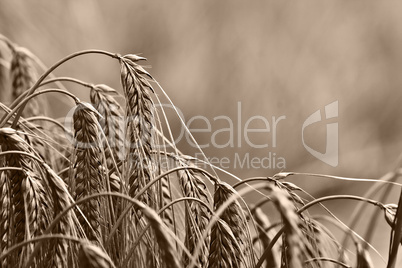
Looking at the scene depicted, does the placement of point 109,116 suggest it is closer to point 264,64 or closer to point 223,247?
point 223,247

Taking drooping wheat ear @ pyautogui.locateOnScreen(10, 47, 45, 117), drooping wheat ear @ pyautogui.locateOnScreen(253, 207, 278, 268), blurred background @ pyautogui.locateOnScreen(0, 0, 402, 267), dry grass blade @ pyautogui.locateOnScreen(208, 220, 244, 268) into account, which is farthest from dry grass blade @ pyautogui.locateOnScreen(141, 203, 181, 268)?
blurred background @ pyautogui.locateOnScreen(0, 0, 402, 267)

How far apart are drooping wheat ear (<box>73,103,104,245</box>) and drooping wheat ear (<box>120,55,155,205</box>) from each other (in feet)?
0.13

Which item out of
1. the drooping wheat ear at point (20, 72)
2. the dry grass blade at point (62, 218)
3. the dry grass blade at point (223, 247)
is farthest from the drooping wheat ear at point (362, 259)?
the drooping wheat ear at point (20, 72)

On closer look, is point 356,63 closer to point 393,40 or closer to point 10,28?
point 393,40

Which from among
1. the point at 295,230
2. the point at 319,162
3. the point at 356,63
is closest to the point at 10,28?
the point at 319,162

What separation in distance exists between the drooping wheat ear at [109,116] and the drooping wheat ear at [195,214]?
0.10 m

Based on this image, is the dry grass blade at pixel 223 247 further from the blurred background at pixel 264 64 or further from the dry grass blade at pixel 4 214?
the blurred background at pixel 264 64

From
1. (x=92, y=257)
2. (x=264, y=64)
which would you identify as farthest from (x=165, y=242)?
(x=264, y=64)

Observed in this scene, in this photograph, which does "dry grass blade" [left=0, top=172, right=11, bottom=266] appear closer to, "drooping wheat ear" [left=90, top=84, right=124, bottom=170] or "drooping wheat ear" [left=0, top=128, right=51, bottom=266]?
"drooping wheat ear" [left=0, top=128, right=51, bottom=266]

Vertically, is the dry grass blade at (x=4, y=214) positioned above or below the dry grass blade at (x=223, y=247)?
above

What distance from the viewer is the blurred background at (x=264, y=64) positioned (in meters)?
2.76

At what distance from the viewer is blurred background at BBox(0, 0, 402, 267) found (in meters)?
2.76

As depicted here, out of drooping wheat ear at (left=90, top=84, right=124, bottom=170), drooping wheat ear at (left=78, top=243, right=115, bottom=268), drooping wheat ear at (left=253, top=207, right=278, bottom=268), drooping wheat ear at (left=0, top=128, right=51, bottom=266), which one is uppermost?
drooping wheat ear at (left=90, top=84, right=124, bottom=170)

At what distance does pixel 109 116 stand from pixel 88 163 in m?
0.09
